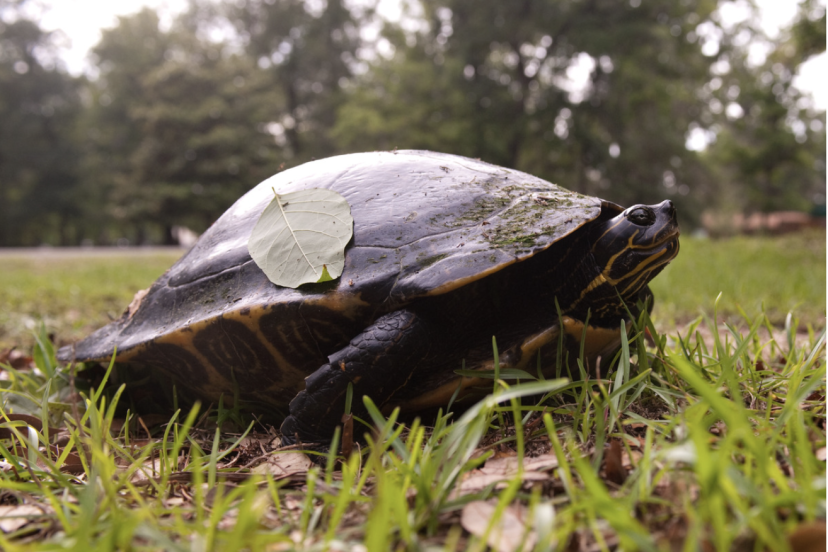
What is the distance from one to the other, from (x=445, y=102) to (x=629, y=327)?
1721 centimetres

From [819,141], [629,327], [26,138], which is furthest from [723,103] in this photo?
[26,138]

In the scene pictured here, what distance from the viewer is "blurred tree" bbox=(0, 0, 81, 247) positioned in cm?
2358

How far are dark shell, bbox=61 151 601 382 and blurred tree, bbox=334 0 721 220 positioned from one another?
613 inches

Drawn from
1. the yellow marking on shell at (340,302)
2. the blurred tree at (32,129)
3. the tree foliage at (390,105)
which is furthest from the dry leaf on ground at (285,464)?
the blurred tree at (32,129)

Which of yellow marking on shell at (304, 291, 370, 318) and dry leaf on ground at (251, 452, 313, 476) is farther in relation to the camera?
yellow marking on shell at (304, 291, 370, 318)

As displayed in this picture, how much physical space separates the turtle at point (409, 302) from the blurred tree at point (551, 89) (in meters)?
15.7

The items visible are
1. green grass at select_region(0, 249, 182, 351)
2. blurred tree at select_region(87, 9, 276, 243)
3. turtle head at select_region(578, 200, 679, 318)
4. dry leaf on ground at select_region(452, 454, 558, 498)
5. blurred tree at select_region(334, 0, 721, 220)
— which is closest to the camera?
dry leaf on ground at select_region(452, 454, 558, 498)

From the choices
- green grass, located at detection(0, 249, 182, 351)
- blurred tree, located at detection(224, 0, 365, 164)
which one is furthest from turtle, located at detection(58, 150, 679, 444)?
blurred tree, located at detection(224, 0, 365, 164)

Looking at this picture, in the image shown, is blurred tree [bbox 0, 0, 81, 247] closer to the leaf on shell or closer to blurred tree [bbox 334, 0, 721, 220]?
blurred tree [bbox 334, 0, 721, 220]

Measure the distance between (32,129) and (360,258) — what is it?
29.4m

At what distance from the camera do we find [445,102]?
1759 centimetres

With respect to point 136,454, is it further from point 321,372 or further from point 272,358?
point 321,372

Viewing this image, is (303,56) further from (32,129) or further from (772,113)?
(772,113)

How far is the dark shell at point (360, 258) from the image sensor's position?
1.26m
